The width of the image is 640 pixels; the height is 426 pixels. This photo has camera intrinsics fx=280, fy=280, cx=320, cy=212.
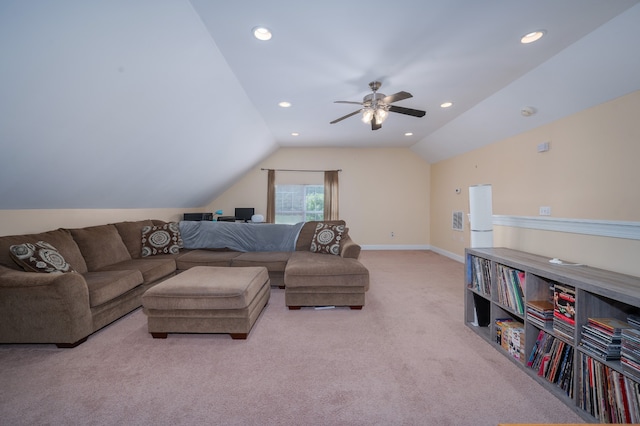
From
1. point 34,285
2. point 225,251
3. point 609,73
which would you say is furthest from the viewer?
point 225,251

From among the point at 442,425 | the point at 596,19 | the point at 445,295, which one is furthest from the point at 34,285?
the point at 596,19

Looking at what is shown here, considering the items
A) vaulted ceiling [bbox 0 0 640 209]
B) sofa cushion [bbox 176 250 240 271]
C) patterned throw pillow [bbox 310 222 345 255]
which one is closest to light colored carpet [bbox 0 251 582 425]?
sofa cushion [bbox 176 250 240 271]

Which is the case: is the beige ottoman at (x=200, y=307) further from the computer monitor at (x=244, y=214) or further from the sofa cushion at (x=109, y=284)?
the computer monitor at (x=244, y=214)

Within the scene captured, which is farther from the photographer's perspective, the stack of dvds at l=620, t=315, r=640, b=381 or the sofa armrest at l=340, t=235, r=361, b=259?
the sofa armrest at l=340, t=235, r=361, b=259

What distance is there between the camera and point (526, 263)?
1.94 metres

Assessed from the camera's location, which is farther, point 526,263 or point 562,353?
point 526,263

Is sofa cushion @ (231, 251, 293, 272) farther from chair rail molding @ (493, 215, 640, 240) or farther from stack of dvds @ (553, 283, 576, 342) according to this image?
stack of dvds @ (553, 283, 576, 342)

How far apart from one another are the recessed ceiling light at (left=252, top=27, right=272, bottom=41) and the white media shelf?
258cm

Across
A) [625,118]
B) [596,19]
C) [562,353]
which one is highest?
[596,19]

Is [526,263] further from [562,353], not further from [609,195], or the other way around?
[609,195]

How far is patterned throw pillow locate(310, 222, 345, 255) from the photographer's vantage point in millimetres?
3752

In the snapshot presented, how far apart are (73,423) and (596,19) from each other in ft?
14.2

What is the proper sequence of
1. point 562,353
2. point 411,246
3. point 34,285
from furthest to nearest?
point 411,246, point 34,285, point 562,353

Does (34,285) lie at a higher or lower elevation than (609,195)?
lower
